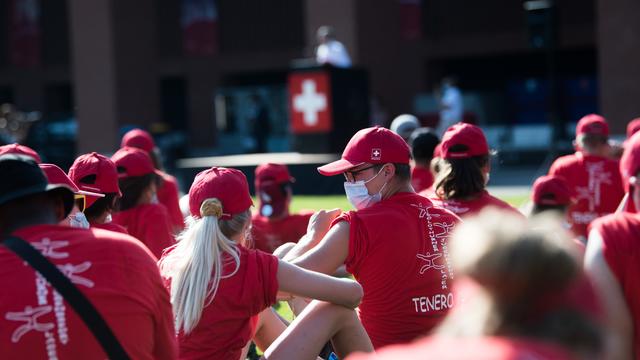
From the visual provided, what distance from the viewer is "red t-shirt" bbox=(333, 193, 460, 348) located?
4324 millimetres

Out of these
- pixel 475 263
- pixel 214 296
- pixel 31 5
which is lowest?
pixel 214 296

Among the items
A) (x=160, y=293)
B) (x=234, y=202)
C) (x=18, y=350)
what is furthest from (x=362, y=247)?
(x=18, y=350)

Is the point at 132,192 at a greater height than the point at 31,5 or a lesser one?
lesser

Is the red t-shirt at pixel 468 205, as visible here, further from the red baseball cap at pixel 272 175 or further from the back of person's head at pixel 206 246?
the red baseball cap at pixel 272 175

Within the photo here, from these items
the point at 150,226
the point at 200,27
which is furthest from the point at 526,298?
the point at 200,27

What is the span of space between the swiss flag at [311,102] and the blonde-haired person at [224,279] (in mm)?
12893

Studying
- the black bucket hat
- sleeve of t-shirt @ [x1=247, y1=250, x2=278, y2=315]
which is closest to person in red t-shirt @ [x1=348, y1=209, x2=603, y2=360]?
the black bucket hat

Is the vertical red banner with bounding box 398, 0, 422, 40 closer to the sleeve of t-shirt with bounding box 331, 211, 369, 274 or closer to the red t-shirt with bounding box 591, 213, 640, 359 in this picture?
the sleeve of t-shirt with bounding box 331, 211, 369, 274

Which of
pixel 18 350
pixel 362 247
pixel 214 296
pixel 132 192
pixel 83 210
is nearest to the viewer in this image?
pixel 18 350

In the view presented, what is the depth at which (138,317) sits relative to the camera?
305 centimetres

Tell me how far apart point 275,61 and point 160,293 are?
107 ft

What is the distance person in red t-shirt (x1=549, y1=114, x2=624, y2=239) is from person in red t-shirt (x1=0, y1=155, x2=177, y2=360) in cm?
526

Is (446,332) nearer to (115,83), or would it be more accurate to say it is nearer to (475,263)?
(475,263)

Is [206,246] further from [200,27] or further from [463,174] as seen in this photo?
[200,27]
